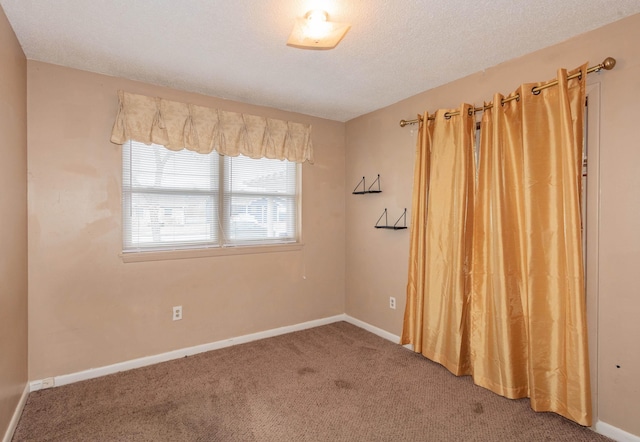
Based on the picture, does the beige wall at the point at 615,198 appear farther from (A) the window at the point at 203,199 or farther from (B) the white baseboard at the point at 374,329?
(A) the window at the point at 203,199

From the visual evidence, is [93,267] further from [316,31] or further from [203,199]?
[316,31]

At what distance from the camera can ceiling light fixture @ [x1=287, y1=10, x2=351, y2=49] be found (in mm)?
1709

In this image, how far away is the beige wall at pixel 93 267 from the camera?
246 cm

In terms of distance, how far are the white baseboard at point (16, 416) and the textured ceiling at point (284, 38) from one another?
2.32 meters

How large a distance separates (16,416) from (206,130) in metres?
2.39

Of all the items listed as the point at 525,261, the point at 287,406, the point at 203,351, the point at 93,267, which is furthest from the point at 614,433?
the point at 93,267

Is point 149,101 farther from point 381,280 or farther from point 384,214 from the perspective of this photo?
point 381,280

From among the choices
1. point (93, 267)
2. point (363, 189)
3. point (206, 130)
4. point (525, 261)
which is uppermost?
point (206, 130)

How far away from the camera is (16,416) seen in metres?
2.05

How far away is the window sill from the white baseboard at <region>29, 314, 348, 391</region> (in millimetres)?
830

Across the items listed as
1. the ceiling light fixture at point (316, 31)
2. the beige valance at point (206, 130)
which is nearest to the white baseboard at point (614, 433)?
the ceiling light fixture at point (316, 31)

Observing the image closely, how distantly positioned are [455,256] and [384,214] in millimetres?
1003

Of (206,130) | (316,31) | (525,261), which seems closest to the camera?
(316,31)

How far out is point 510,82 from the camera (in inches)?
96.8
